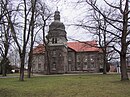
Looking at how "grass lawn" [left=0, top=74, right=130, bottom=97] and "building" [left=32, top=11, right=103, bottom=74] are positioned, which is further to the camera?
"building" [left=32, top=11, right=103, bottom=74]

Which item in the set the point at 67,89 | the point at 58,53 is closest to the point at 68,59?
the point at 58,53

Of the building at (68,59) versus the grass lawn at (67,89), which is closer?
the grass lawn at (67,89)

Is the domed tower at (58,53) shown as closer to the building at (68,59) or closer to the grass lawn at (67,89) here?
the building at (68,59)

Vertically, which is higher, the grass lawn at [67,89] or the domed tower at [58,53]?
the domed tower at [58,53]

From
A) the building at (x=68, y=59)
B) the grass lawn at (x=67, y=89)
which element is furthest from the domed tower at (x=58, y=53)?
the grass lawn at (x=67, y=89)

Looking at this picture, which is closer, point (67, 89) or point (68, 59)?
point (67, 89)

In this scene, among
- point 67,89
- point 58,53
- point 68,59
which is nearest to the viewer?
point 67,89

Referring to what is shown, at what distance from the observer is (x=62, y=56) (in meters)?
80.2

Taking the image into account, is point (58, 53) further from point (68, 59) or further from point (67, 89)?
point (67, 89)

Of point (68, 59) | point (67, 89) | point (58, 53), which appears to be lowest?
point (67, 89)

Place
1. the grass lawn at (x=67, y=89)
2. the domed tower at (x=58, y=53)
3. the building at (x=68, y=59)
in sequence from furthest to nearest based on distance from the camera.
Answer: the building at (x=68, y=59) → the domed tower at (x=58, y=53) → the grass lawn at (x=67, y=89)

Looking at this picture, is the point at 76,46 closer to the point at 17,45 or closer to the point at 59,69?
the point at 59,69

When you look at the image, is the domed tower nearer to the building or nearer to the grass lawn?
the building

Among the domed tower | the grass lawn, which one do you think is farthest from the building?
the grass lawn
